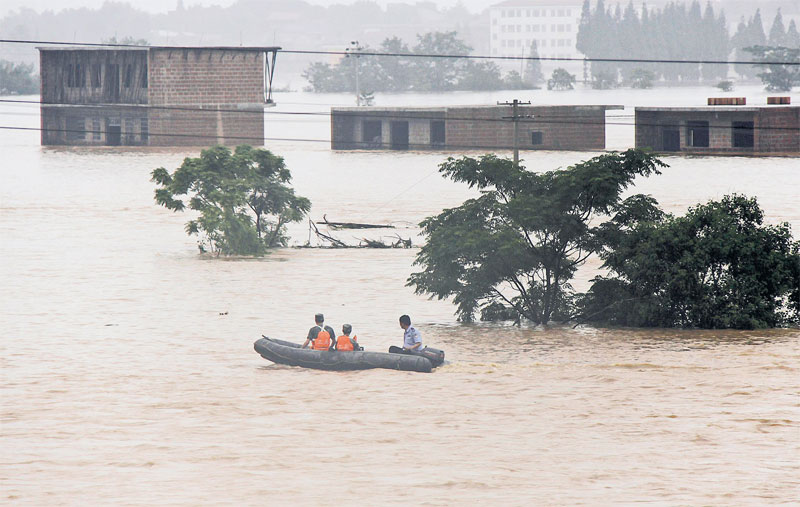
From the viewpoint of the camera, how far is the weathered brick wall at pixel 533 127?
90438 mm

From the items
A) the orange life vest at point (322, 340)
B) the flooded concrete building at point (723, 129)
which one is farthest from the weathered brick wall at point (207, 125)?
the orange life vest at point (322, 340)

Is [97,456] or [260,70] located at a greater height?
[260,70]

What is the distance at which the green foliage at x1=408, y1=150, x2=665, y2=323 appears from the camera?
113 feet

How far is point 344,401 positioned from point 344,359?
2837 millimetres

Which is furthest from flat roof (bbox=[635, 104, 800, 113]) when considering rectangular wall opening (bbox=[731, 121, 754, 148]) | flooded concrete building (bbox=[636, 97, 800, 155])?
rectangular wall opening (bbox=[731, 121, 754, 148])

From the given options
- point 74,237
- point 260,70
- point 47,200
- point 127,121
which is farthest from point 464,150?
point 74,237

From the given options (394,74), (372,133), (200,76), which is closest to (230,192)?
A: (200,76)

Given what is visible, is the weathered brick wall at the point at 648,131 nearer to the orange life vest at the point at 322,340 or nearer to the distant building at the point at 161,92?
the distant building at the point at 161,92

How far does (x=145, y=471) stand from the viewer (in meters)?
20.9

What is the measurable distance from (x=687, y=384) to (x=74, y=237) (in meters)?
38.6

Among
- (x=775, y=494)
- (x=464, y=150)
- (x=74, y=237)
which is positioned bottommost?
(x=775, y=494)

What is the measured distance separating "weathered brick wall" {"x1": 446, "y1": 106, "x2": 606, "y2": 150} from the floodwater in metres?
41.6

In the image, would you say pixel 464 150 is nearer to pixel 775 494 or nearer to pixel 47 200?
pixel 47 200

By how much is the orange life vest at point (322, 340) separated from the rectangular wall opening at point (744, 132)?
62.7 metres
